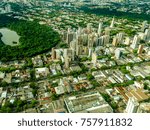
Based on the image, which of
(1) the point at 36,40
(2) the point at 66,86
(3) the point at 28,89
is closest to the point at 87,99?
(2) the point at 66,86

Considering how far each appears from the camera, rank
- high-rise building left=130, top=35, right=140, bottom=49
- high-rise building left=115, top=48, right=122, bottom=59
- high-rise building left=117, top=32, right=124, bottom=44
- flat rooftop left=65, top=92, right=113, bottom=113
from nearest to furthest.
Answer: flat rooftop left=65, top=92, right=113, bottom=113 < high-rise building left=115, top=48, right=122, bottom=59 < high-rise building left=130, top=35, right=140, bottom=49 < high-rise building left=117, top=32, right=124, bottom=44

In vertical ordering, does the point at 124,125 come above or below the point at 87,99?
above

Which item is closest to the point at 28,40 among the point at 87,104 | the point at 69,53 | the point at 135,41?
the point at 69,53

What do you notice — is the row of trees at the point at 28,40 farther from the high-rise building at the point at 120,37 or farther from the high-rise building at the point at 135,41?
the high-rise building at the point at 135,41

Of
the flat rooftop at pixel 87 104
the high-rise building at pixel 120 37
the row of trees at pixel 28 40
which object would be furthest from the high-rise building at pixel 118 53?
the row of trees at pixel 28 40

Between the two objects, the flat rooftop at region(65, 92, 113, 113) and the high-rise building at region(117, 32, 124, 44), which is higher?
the high-rise building at region(117, 32, 124, 44)

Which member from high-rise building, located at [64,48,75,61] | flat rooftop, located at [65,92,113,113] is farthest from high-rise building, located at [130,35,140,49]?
flat rooftop, located at [65,92,113,113]

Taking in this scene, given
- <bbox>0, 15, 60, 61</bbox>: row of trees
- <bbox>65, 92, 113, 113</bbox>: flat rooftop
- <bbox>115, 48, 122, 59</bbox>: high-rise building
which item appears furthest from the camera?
<bbox>0, 15, 60, 61</bbox>: row of trees

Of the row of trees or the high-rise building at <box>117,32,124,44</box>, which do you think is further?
the high-rise building at <box>117,32,124,44</box>

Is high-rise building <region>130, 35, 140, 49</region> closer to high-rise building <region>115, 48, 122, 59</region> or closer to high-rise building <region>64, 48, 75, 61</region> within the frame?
high-rise building <region>115, 48, 122, 59</region>

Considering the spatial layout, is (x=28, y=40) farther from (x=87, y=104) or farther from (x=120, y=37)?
(x=87, y=104)

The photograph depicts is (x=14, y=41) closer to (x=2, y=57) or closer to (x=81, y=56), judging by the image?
(x=2, y=57)
